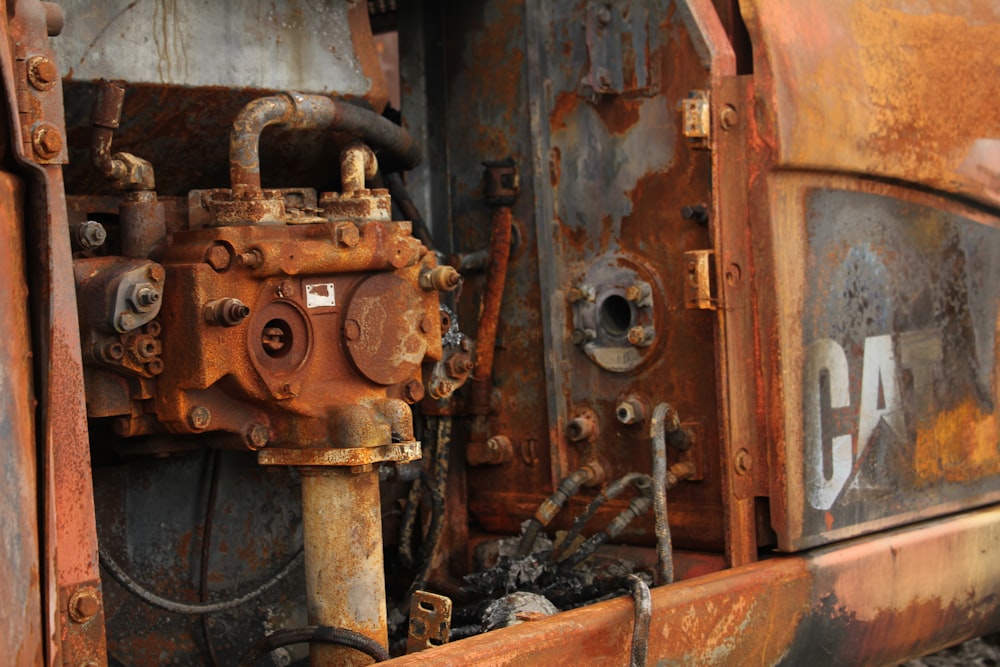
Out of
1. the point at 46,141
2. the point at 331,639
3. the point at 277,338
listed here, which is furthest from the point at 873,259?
the point at 46,141

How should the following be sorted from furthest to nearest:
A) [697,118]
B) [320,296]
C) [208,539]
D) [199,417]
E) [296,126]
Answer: [208,539], [697,118], [296,126], [320,296], [199,417]

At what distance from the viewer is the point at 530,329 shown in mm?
3369

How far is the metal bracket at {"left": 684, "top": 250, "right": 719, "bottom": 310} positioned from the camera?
2.82 m

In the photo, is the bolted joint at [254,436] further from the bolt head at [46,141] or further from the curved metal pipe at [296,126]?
the bolt head at [46,141]

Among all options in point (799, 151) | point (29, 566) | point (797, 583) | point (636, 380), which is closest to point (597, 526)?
point (636, 380)

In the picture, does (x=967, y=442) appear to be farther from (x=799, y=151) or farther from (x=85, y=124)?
(x=85, y=124)

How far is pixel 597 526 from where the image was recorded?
325 cm

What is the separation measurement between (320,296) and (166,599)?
787 millimetres

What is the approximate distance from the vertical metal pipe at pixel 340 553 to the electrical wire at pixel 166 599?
412 millimetres

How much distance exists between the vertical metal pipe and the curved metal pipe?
0.53 m

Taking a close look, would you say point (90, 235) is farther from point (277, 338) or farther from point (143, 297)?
point (277, 338)

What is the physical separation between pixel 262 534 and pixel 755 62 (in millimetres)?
1479

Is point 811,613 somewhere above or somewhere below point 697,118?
below

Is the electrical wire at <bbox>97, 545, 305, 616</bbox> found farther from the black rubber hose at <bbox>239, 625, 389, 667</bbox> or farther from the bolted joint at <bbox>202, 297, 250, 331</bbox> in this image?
the bolted joint at <bbox>202, 297, 250, 331</bbox>
